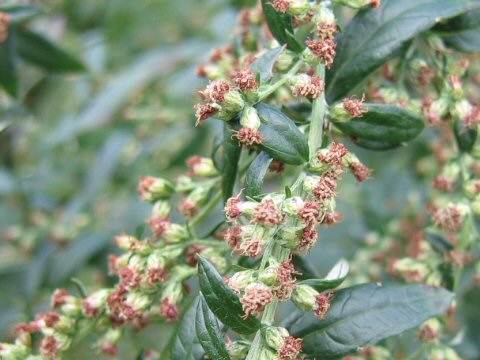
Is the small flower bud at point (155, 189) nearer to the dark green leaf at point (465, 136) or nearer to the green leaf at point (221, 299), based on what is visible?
the green leaf at point (221, 299)

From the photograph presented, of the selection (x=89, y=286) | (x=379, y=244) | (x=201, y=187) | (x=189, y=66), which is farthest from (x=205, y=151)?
(x=201, y=187)

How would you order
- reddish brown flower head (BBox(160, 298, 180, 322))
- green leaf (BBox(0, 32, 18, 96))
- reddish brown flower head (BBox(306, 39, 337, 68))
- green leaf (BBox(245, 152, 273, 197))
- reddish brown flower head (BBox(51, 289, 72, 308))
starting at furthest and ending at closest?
1. green leaf (BBox(0, 32, 18, 96))
2. reddish brown flower head (BBox(51, 289, 72, 308))
3. reddish brown flower head (BBox(160, 298, 180, 322))
4. reddish brown flower head (BBox(306, 39, 337, 68))
5. green leaf (BBox(245, 152, 273, 197))

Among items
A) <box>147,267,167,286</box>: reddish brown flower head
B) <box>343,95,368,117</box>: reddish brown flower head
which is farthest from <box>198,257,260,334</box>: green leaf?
<box>343,95,368,117</box>: reddish brown flower head

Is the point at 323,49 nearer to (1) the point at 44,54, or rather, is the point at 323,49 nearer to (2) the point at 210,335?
(2) the point at 210,335

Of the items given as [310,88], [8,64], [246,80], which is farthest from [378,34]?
[8,64]

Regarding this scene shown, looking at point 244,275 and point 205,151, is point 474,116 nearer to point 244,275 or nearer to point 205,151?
point 244,275

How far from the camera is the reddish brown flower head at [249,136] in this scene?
1.50 m

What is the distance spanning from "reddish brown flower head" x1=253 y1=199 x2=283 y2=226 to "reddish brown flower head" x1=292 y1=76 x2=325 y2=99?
0.30 m

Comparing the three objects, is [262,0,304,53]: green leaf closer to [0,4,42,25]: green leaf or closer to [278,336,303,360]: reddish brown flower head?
[278,336,303,360]: reddish brown flower head

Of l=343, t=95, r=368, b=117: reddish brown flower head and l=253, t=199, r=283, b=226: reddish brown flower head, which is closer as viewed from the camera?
l=253, t=199, r=283, b=226: reddish brown flower head

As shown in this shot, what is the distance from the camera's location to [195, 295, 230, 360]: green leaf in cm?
145

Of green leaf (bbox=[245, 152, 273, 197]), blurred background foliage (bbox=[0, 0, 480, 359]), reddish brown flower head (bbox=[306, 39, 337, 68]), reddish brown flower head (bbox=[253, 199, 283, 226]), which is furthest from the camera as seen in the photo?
blurred background foliage (bbox=[0, 0, 480, 359])

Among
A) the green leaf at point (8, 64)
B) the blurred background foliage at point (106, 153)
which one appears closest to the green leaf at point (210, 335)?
the blurred background foliage at point (106, 153)

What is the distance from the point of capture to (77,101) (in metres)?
4.18
